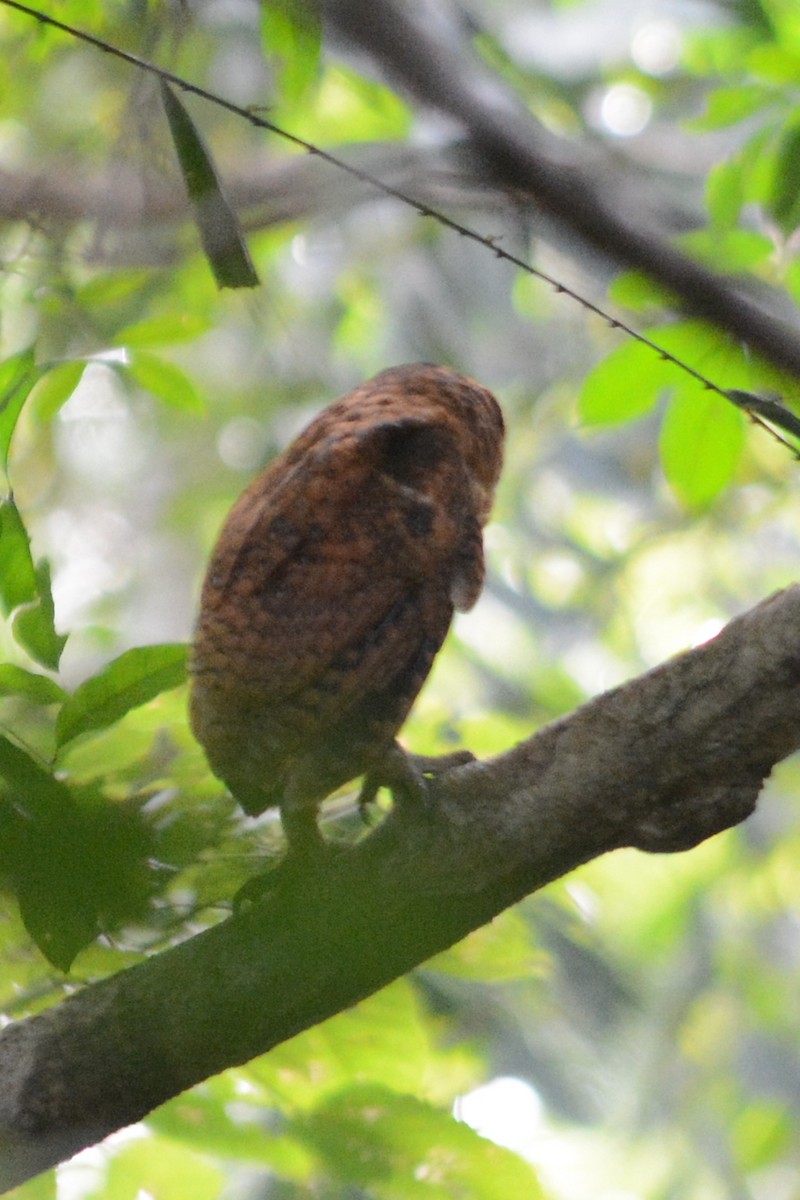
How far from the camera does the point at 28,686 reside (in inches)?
37.5

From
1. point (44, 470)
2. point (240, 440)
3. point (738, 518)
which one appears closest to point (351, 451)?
point (44, 470)

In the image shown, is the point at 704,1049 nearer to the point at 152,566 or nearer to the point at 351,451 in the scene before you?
the point at 152,566

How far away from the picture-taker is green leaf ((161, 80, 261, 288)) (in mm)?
806

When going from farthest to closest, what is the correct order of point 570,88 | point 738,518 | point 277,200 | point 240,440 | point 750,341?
point 240,440, point 738,518, point 570,88, point 277,200, point 750,341

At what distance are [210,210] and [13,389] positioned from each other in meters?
0.28

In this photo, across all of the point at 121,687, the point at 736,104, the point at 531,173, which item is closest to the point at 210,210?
the point at 121,687

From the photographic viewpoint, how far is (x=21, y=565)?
951 mm

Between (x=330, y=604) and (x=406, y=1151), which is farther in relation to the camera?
(x=406, y=1151)

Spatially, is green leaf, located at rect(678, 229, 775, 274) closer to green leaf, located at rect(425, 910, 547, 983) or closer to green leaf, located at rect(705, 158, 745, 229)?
green leaf, located at rect(705, 158, 745, 229)

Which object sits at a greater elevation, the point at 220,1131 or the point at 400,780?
the point at 400,780

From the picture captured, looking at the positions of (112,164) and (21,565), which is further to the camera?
(112,164)

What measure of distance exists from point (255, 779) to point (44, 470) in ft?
6.95

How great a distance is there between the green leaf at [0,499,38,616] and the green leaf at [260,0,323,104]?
0.41 m

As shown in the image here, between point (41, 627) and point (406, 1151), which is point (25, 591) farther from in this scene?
point (406, 1151)
